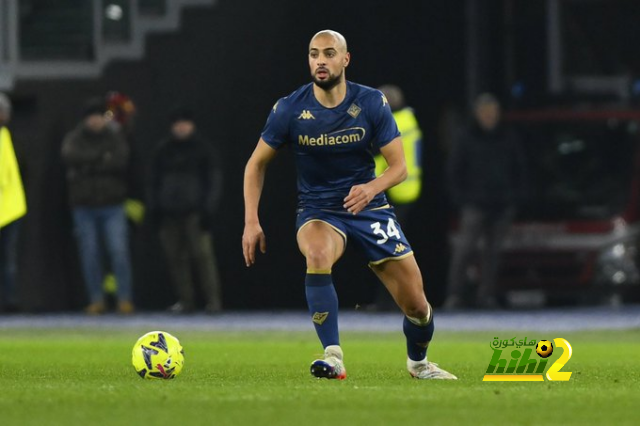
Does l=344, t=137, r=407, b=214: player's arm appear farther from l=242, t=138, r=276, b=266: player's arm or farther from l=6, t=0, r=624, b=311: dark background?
l=6, t=0, r=624, b=311: dark background

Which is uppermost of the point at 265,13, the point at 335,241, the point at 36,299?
the point at 265,13

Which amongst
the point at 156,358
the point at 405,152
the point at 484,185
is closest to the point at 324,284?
the point at 156,358

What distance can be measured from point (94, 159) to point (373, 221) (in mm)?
9988

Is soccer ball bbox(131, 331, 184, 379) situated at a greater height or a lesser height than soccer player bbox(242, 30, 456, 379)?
lesser

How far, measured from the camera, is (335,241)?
10.9m

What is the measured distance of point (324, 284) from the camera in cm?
1091

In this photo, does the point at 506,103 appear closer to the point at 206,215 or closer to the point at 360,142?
the point at 206,215

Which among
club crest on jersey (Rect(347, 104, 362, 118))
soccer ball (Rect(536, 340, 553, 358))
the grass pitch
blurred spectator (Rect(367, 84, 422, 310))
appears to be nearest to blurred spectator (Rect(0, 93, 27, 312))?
blurred spectator (Rect(367, 84, 422, 310))

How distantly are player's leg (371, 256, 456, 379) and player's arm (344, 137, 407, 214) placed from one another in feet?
1.40

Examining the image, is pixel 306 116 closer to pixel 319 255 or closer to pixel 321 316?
pixel 319 255

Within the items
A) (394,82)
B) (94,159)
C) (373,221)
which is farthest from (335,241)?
(394,82)

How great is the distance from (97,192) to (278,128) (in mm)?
9784

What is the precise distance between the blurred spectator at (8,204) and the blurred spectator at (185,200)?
155cm

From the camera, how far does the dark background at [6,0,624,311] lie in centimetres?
2170
